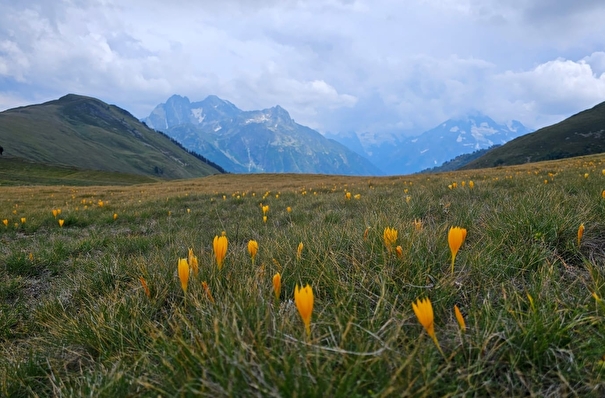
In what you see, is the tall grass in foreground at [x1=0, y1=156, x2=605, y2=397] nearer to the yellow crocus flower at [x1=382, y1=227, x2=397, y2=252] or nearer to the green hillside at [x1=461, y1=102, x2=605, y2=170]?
the yellow crocus flower at [x1=382, y1=227, x2=397, y2=252]

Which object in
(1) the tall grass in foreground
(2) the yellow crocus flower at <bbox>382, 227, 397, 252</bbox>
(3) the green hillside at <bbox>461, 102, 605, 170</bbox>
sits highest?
(3) the green hillside at <bbox>461, 102, 605, 170</bbox>

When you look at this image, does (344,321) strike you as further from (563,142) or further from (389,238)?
(563,142)

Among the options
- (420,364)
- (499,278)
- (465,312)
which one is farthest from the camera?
(499,278)

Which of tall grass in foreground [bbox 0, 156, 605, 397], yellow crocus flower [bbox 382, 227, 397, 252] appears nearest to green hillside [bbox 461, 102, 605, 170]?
tall grass in foreground [bbox 0, 156, 605, 397]

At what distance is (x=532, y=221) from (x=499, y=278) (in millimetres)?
1352

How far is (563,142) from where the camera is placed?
563 feet

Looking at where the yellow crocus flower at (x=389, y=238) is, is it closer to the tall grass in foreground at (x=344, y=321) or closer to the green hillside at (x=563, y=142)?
the tall grass in foreground at (x=344, y=321)

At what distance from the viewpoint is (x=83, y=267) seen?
4.36 metres

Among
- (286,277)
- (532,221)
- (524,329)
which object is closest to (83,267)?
(286,277)

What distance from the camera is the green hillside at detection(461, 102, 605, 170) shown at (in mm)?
159750

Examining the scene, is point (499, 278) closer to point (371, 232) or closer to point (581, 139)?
point (371, 232)

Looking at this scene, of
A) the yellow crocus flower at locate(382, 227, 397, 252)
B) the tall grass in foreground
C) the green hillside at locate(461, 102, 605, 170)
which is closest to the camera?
the tall grass in foreground

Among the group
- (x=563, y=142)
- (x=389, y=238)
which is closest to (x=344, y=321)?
(x=389, y=238)

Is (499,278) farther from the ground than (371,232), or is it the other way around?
(371,232)
